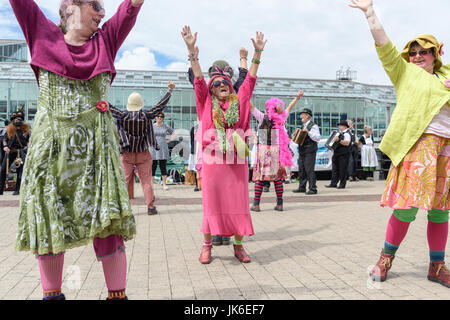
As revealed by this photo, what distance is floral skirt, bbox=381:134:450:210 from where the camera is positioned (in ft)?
11.1

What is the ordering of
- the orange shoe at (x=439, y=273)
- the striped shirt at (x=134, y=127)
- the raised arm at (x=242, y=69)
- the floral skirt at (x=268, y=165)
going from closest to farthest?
the orange shoe at (x=439, y=273) → the raised arm at (x=242, y=69) → the striped shirt at (x=134, y=127) → the floral skirt at (x=268, y=165)

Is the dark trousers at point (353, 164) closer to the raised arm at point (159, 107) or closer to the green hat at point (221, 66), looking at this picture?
the raised arm at point (159, 107)

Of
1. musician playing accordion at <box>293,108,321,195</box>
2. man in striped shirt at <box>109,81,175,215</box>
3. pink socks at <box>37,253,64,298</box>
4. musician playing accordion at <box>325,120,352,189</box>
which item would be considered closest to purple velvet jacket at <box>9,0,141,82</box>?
pink socks at <box>37,253,64,298</box>

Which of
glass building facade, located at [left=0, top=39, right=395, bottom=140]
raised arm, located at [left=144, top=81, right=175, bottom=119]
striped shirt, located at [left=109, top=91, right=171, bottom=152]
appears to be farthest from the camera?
glass building facade, located at [left=0, top=39, right=395, bottom=140]

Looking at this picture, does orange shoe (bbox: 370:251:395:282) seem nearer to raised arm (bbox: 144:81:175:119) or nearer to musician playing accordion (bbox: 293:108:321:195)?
raised arm (bbox: 144:81:175:119)

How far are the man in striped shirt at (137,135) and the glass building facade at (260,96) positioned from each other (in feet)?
33.0

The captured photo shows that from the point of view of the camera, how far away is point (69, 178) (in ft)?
8.05

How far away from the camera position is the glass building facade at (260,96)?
17.2m

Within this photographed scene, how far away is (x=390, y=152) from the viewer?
3.61m

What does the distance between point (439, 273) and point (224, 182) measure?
2.02 metres

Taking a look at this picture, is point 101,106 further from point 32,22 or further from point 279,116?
point 279,116

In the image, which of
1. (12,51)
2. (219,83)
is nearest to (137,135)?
(219,83)

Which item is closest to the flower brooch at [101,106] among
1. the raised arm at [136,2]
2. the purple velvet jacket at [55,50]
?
the purple velvet jacket at [55,50]

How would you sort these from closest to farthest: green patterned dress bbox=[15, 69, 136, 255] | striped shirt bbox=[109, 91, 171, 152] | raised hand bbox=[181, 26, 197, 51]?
green patterned dress bbox=[15, 69, 136, 255], raised hand bbox=[181, 26, 197, 51], striped shirt bbox=[109, 91, 171, 152]
